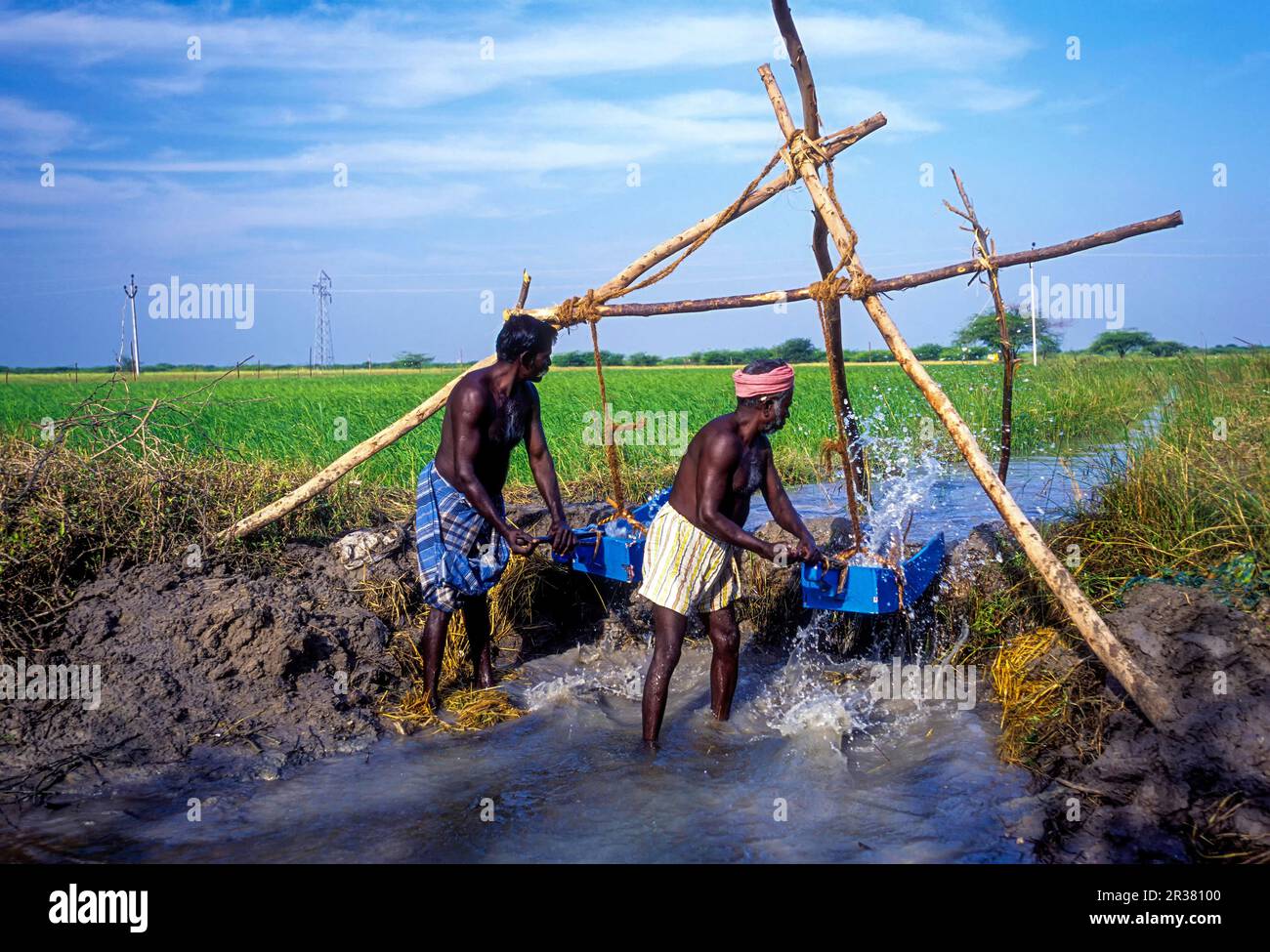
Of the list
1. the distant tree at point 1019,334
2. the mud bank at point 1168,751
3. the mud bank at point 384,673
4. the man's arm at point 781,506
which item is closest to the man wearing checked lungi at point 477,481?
the mud bank at point 384,673

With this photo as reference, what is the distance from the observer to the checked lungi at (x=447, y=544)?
5102 millimetres

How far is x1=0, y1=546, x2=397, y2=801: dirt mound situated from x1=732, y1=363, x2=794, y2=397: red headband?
250 centimetres

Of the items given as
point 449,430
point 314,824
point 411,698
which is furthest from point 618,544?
point 314,824

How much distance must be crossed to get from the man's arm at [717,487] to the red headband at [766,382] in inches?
9.4

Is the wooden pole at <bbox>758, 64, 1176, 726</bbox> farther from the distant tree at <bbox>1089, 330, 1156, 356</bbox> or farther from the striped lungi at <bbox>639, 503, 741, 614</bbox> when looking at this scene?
the distant tree at <bbox>1089, 330, 1156, 356</bbox>

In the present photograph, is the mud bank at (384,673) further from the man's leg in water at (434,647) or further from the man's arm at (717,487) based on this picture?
the man's arm at (717,487)

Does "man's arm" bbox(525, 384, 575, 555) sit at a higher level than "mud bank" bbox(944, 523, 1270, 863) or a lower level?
higher

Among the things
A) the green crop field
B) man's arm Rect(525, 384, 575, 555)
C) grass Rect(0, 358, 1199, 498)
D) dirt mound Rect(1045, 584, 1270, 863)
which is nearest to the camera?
dirt mound Rect(1045, 584, 1270, 863)

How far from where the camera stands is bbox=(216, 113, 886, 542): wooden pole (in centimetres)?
518

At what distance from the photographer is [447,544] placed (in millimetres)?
5113

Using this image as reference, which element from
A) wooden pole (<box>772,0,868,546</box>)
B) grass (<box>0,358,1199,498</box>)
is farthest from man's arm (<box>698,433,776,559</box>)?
grass (<box>0,358,1199,498</box>)

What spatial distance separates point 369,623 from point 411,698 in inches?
24.2

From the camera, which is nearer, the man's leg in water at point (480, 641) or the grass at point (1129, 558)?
the grass at point (1129, 558)

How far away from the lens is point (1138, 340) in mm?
52188
